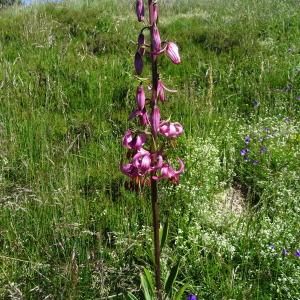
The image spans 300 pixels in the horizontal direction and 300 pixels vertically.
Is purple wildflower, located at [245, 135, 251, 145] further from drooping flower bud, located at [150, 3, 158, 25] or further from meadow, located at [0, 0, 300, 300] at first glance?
drooping flower bud, located at [150, 3, 158, 25]

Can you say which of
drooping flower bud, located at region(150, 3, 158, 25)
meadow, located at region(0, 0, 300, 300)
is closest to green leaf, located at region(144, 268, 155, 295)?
meadow, located at region(0, 0, 300, 300)

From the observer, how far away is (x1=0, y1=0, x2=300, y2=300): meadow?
247cm

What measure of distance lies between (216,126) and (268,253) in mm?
1796

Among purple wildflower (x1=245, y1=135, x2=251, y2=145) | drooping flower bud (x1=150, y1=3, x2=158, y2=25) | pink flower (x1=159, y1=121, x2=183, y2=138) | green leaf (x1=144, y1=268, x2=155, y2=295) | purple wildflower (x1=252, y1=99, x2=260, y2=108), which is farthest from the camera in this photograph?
purple wildflower (x1=252, y1=99, x2=260, y2=108)

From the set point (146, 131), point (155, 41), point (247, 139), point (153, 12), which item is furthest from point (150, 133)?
point (247, 139)

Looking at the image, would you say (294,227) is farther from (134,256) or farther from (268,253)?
(134,256)

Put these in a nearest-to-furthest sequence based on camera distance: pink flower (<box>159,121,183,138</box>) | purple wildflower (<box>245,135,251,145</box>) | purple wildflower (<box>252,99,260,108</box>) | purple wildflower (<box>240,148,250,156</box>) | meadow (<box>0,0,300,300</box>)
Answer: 1. pink flower (<box>159,121,183,138</box>)
2. meadow (<box>0,0,300,300</box>)
3. purple wildflower (<box>240,148,250,156</box>)
4. purple wildflower (<box>245,135,251,145</box>)
5. purple wildflower (<box>252,99,260,108</box>)

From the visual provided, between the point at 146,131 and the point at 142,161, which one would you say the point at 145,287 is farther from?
the point at 146,131

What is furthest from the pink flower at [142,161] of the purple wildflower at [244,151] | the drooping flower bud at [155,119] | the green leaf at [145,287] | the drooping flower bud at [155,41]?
the purple wildflower at [244,151]

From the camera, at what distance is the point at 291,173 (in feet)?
10.8

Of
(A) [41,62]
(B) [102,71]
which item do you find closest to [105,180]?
(B) [102,71]

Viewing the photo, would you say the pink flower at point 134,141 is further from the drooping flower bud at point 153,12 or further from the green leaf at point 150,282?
the green leaf at point 150,282

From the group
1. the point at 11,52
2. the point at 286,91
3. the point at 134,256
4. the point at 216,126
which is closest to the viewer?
the point at 134,256

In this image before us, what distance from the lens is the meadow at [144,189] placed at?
2469 millimetres
